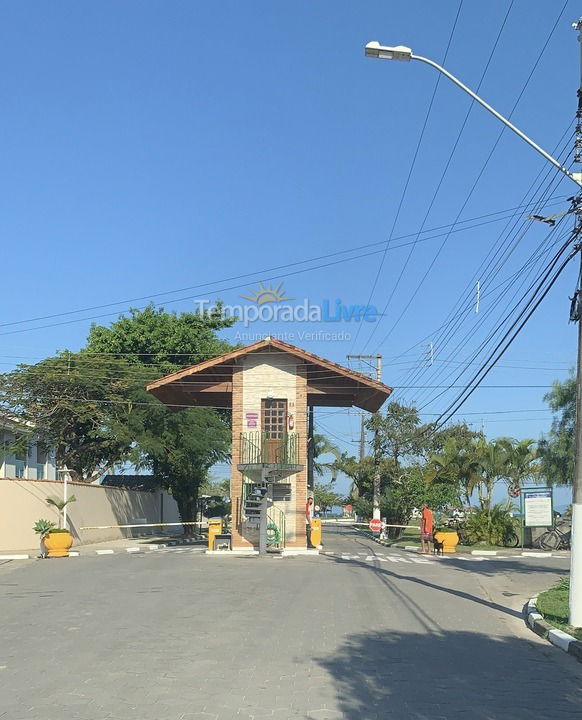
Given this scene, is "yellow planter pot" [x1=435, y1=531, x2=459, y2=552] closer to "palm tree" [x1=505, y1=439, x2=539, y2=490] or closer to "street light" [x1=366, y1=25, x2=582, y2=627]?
"palm tree" [x1=505, y1=439, x2=539, y2=490]

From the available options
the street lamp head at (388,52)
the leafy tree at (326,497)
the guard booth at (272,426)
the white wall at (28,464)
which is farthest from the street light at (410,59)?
the leafy tree at (326,497)

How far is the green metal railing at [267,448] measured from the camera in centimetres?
2916

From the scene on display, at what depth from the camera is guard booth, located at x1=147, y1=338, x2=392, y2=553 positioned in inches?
1140

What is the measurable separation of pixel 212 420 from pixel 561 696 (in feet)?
104

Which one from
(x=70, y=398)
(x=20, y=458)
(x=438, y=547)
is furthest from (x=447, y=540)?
(x=20, y=458)

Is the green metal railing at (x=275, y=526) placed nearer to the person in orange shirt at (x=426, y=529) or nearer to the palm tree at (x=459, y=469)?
the person in orange shirt at (x=426, y=529)

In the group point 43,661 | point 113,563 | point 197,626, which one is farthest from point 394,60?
point 113,563

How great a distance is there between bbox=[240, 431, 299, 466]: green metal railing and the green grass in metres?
13.7

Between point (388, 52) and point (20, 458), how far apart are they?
39.7m

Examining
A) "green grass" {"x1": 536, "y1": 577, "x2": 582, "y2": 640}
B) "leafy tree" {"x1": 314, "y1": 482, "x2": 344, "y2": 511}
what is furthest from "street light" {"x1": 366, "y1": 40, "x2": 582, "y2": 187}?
"leafy tree" {"x1": 314, "y1": 482, "x2": 344, "y2": 511}

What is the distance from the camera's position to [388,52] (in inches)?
475

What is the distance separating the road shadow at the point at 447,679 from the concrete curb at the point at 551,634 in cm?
22

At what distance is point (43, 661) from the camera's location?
8.70 m

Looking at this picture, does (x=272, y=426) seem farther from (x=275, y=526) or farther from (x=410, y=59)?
(x=410, y=59)
